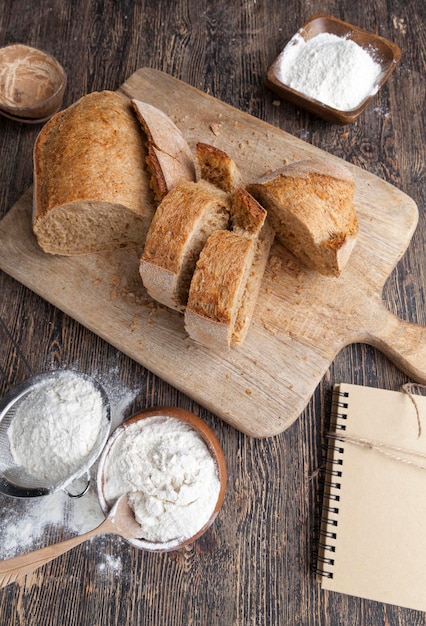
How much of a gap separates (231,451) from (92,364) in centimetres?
84

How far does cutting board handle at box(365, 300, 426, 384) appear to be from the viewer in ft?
8.88

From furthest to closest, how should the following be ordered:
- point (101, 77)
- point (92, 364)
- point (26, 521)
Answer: point (101, 77) < point (92, 364) < point (26, 521)

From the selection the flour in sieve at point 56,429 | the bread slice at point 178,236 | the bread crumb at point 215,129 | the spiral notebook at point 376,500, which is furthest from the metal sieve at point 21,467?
the bread crumb at point 215,129

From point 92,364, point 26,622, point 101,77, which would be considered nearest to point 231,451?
point 92,364

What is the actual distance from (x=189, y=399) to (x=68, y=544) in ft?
2.88

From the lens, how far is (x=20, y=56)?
312 cm

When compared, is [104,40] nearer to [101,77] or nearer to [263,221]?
[101,77]

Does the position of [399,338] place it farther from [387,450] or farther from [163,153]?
[163,153]

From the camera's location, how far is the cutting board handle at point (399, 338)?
271 centimetres

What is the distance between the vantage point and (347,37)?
3.11 metres

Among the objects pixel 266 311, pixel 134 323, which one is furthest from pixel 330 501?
pixel 134 323

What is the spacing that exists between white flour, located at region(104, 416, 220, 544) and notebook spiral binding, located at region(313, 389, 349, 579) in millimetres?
543

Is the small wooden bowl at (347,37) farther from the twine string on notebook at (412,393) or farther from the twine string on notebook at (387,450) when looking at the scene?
the twine string on notebook at (387,450)

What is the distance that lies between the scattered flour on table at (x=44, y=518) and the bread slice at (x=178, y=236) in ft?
3.20
